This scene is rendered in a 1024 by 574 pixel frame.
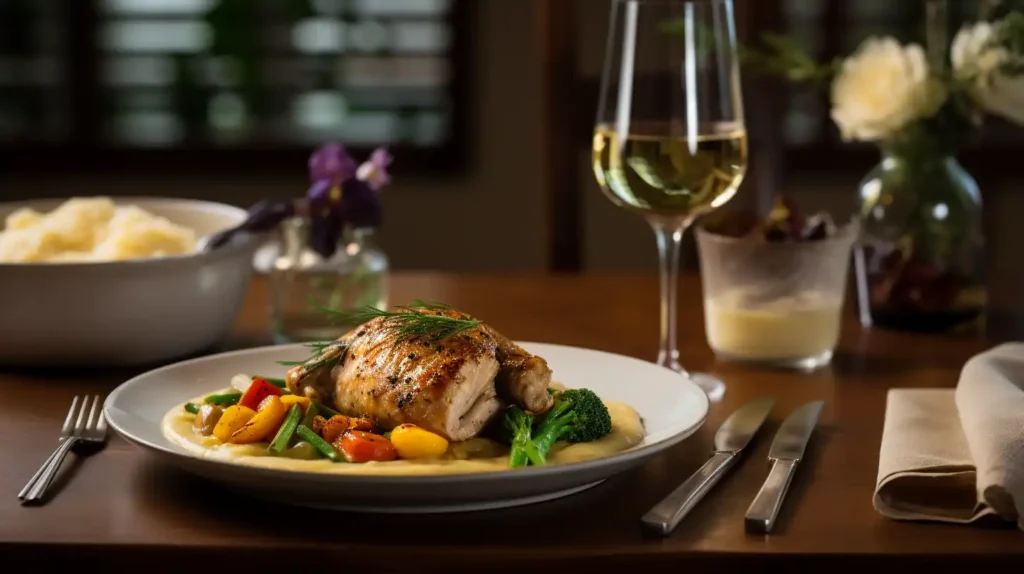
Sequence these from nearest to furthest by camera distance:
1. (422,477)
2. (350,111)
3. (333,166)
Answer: (422,477), (333,166), (350,111)

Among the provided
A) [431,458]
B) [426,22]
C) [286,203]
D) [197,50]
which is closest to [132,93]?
[197,50]

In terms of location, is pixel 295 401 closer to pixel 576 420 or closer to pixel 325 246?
pixel 576 420

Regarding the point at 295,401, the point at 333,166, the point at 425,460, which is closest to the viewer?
the point at 425,460

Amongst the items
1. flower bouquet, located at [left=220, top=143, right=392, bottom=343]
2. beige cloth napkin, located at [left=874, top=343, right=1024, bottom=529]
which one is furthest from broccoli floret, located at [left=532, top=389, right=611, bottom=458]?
flower bouquet, located at [left=220, top=143, right=392, bottom=343]

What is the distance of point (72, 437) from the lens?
1.20 meters

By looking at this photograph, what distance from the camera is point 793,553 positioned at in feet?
3.10

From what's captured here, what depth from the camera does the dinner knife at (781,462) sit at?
0.99m

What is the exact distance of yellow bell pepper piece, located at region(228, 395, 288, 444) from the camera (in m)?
1.10

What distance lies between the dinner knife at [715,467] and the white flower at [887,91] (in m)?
0.55

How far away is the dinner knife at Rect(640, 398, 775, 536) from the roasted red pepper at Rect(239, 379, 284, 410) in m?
0.38

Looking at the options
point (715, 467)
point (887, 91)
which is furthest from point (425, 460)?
point (887, 91)

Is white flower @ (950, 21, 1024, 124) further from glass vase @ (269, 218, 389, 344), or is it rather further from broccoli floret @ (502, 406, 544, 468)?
broccoli floret @ (502, 406, 544, 468)

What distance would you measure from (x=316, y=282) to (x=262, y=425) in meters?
0.62

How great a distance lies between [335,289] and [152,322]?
0.89 ft
